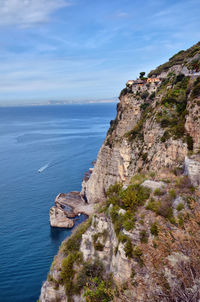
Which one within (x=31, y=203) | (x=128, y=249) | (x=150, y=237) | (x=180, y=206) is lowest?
(x=31, y=203)

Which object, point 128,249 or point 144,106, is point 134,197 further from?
point 144,106

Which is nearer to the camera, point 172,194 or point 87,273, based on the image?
point 87,273

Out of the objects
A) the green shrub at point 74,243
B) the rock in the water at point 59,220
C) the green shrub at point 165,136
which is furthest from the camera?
the rock in the water at point 59,220

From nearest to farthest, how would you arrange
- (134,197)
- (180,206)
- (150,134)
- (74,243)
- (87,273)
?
(180,206), (87,273), (134,197), (74,243), (150,134)

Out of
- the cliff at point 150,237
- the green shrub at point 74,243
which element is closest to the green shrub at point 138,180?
the cliff at point 150,237

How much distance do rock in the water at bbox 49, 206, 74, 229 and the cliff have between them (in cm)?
2553

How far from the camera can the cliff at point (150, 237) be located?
9.00m

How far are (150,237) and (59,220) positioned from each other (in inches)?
1414

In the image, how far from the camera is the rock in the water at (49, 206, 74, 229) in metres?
44.3

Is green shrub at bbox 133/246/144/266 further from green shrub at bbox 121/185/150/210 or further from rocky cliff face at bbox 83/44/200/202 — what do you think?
rocky cliff face at bbox 83/44/200/202

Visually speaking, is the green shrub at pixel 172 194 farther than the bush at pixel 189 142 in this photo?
No

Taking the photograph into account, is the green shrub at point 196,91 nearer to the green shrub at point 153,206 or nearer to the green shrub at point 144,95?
the green shrub at point 153,206

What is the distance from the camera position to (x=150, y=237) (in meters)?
11.8

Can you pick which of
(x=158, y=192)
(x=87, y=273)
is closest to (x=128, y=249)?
(x=87, y=273)
